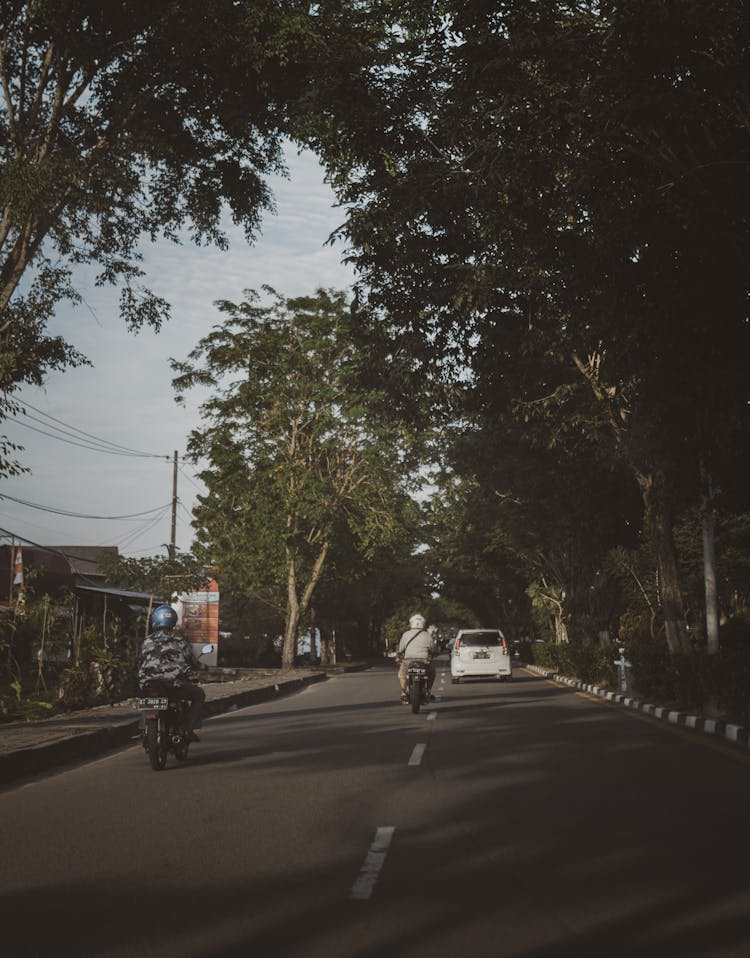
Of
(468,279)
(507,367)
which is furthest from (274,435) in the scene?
(468,279)

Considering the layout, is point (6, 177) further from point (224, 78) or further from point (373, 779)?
point (373, 779)

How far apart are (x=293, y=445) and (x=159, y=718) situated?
29294 mm

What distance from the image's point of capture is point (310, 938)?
4.67m

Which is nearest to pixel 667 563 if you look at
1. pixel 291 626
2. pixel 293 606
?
pixel 293 606

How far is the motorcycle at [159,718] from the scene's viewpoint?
430 inches

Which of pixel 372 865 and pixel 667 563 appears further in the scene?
pixel 667 563

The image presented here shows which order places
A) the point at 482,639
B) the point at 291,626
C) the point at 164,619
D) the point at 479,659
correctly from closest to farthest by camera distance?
the point at 164,619 < the point at 479,659 < the point at 482,639 < the point at 291,626

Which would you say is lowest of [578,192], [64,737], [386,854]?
[386,854]

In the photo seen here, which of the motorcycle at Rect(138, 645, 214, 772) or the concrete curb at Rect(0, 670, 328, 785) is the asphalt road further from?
the concrete curb at Rect(0, 670, 328, 785)

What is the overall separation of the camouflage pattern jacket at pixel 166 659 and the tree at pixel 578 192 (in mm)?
6072

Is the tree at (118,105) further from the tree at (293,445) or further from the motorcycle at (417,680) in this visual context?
the tree at (293,445)

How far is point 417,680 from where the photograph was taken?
702 inches

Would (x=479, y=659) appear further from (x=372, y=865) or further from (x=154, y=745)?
(x=372, y=865)

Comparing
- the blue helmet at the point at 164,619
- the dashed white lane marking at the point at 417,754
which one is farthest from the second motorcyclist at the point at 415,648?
the blue helmet at the point at 164,619
